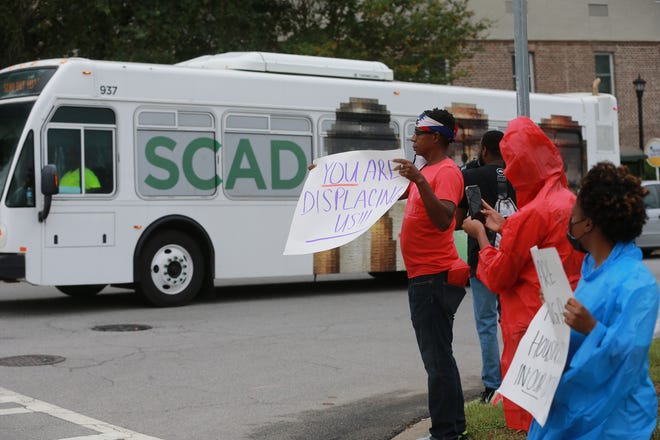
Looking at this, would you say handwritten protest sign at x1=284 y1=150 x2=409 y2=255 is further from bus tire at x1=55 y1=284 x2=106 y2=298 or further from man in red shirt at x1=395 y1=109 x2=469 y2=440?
bus tire at x1=55 y1=284 x2=106 y2=298

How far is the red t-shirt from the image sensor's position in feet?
18.4

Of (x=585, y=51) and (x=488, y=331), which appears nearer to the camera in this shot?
(x=488, y=331)

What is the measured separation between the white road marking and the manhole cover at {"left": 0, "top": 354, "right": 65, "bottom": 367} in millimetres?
1231

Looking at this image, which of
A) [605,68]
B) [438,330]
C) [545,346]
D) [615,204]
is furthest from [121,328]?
[605,68]

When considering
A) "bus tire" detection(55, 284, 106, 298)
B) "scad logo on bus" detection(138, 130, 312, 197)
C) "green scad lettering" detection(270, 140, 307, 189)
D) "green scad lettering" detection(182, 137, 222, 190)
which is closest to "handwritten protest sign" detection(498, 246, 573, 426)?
"scad logo on bus" detection(138, 130, 312, 197)

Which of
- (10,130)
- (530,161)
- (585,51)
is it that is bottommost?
(530,161)

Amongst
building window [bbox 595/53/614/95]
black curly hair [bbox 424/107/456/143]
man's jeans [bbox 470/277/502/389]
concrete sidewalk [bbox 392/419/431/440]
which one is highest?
building window [bbox 595/53/614/95]

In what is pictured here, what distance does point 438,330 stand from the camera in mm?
5676

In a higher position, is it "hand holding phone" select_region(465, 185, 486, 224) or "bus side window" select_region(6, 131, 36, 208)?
"bus side window" select_region(6, 131, 36, 208)

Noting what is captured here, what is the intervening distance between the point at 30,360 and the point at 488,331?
4.42 meters

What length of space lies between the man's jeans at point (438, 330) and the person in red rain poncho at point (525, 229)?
91cm

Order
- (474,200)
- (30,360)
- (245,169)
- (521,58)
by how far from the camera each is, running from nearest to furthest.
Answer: (474,200), (521,58), (30,360), (245,169)

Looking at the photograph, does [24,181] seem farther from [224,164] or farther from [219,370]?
[219,370]

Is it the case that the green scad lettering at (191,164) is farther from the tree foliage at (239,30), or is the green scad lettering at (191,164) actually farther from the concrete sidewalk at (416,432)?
the tree foliage at (239,30)
